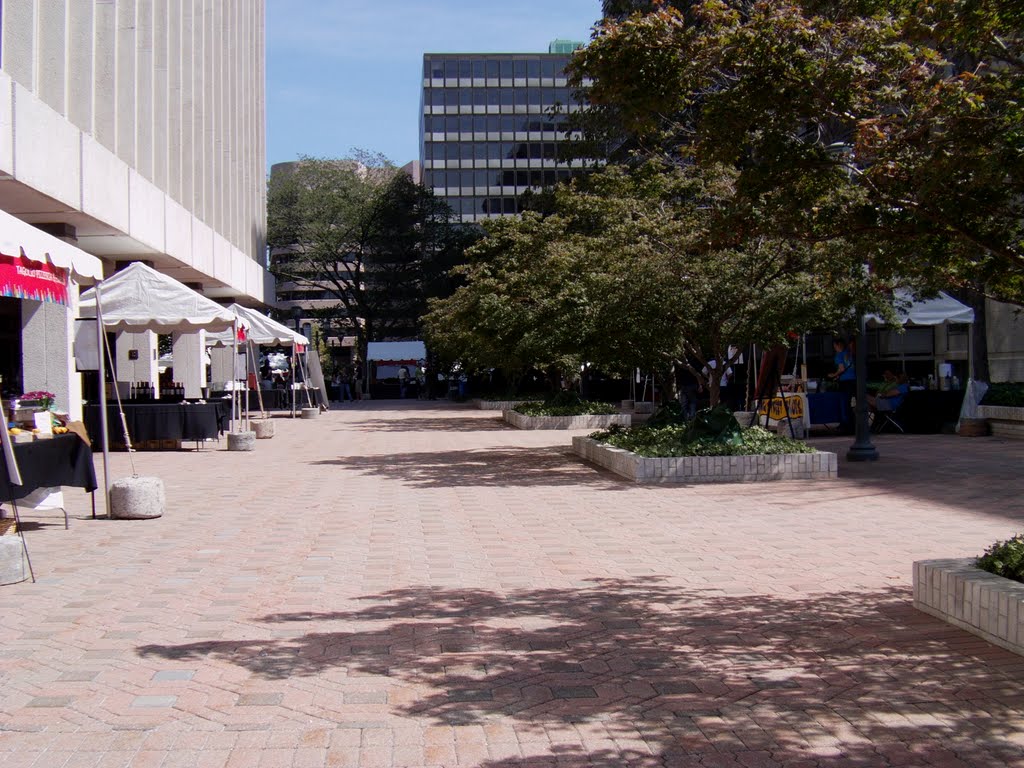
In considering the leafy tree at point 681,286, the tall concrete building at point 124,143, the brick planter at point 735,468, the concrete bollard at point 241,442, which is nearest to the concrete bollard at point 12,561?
the tall concrete building at point 124,143

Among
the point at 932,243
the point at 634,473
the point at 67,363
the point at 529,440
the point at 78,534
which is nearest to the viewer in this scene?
the point at 932,243

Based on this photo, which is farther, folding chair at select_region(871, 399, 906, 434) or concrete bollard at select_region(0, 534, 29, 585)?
folding chair at select_region(871, 399, 906, 434)

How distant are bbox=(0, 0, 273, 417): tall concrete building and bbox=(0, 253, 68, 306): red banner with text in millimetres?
769

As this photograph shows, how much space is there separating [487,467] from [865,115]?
9.43 m

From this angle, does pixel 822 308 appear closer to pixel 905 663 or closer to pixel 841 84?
pixel 841 84

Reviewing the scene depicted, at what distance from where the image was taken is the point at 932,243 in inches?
241

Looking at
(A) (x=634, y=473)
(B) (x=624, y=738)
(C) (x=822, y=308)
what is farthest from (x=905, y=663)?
(C) (x=822, y=308)

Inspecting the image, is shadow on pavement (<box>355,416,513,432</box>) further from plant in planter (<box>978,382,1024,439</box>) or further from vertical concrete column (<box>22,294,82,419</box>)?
plant in planter (<box>978,382,1024,439</box>)

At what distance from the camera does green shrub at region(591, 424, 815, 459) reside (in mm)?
13156

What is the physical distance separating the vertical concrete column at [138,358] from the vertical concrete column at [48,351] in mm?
9787

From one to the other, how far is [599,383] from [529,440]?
17.0 meters

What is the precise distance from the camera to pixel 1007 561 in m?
5.54

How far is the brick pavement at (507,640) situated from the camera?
409cm

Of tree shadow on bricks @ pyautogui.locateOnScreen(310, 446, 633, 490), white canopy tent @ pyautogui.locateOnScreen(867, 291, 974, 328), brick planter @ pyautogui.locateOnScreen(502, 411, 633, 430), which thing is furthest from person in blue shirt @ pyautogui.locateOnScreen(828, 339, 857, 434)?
brick planter @ pyautogui.locateOnScreen(502, 411, 633, 430)
